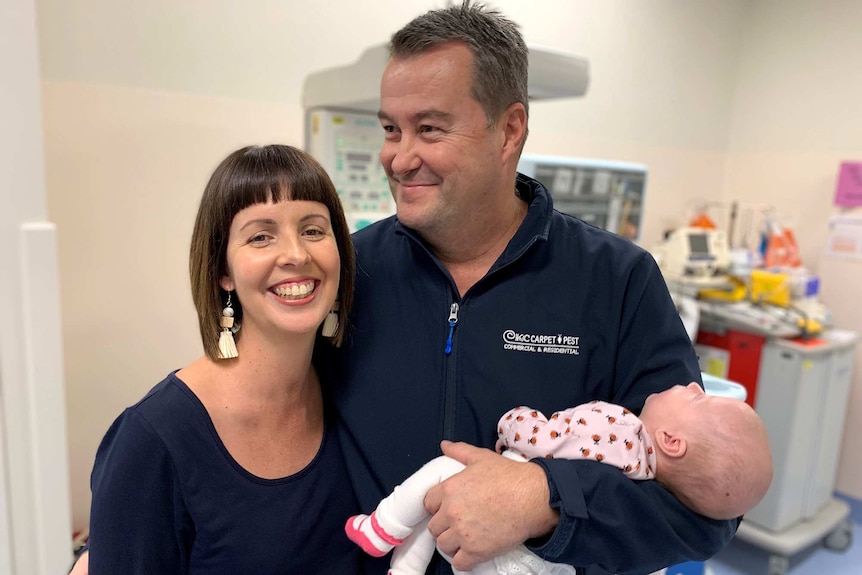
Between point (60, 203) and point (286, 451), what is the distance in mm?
1486

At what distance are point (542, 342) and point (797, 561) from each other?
301 cm

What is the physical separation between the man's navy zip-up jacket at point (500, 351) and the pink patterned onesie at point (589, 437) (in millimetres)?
69

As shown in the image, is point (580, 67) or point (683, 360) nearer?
point (683, 360)

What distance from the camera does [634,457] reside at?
1.13 m

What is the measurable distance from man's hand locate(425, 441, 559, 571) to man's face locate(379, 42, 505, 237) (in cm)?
48

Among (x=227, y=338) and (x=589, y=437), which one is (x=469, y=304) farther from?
(x=227, y=338)

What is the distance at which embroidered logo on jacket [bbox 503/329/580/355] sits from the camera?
49.4 inches

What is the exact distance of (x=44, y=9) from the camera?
2027 mm

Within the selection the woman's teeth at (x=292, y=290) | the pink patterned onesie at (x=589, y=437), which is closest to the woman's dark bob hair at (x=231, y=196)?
the woman's teeth at (x=292, y=290)

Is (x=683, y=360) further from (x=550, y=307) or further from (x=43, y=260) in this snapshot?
(x=43, y=260)

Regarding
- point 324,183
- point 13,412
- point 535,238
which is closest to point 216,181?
point 324,183

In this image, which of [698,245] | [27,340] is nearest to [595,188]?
[698,245]

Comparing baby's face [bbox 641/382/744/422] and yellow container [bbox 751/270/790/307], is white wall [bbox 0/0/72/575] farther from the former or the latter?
yellow container [bbox 751/270/790/307]

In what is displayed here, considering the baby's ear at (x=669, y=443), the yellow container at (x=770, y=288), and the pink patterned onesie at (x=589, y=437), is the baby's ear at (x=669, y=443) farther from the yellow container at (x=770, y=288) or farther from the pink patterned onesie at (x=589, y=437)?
the yellow container at (x=770, y=288)
